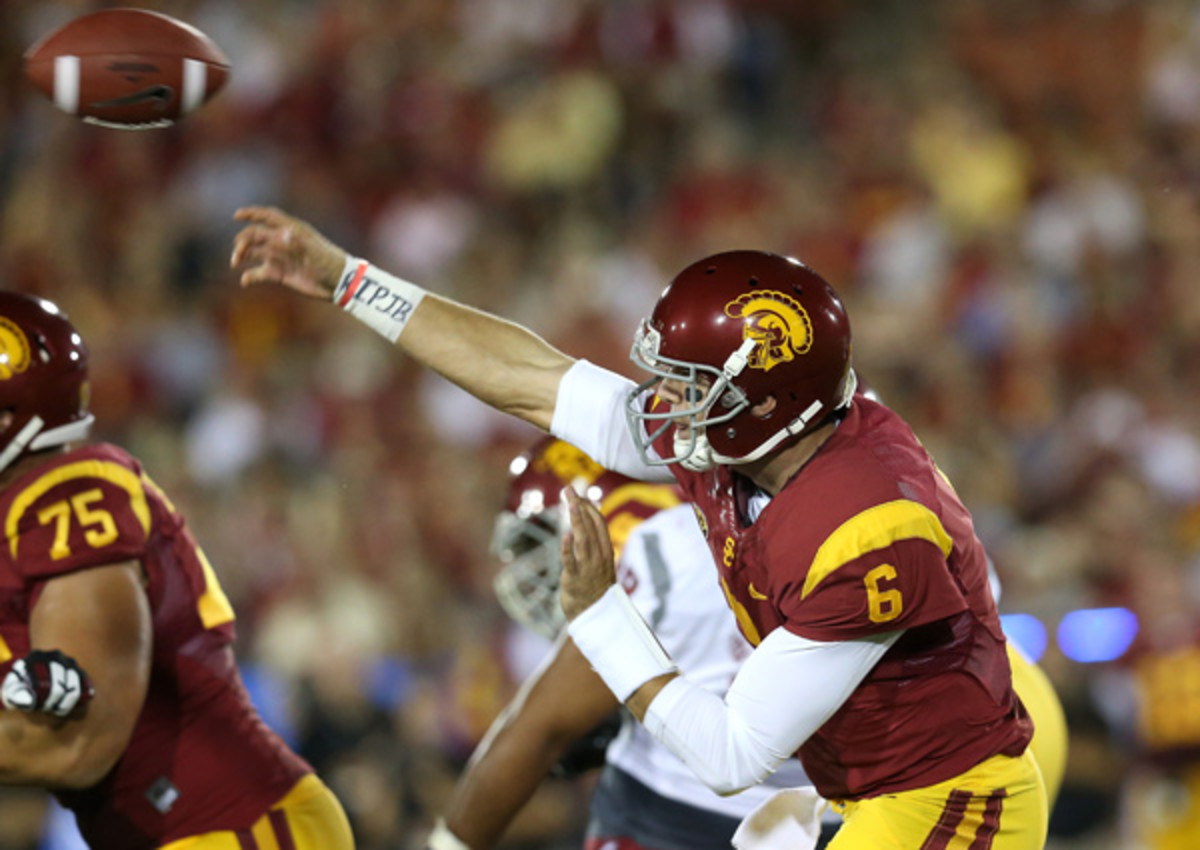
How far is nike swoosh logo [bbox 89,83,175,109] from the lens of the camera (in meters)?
3.29

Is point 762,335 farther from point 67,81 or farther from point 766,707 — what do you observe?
point 67,81

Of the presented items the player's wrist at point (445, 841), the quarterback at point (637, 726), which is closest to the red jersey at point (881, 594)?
the quarterback at point (637, 726)

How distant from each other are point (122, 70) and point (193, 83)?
0.14 meters

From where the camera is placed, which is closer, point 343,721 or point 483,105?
point 343,721

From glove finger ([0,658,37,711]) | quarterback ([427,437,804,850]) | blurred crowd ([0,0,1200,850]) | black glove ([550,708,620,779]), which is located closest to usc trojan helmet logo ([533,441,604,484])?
quarterback ([427,437,804,850])

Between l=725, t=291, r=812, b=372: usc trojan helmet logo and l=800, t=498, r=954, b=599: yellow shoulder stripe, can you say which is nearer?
l=800, t=498, r=954, b=599: yellow shoulder stripe

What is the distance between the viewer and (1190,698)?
18.9ft

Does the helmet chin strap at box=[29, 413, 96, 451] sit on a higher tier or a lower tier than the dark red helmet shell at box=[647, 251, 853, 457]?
lower

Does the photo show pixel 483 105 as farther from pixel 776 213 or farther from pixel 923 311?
pixel 923 311

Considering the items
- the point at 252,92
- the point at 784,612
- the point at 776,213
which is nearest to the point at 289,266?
the point at 784,612

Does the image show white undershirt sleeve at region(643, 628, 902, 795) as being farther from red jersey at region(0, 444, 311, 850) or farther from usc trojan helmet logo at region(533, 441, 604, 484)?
usc trojan helmet logo at region(533, 441, 604, 484)

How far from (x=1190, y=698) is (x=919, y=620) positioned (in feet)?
11.9

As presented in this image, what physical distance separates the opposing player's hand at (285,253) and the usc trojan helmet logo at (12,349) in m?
0.43

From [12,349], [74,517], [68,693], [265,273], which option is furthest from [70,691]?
[265,273]
